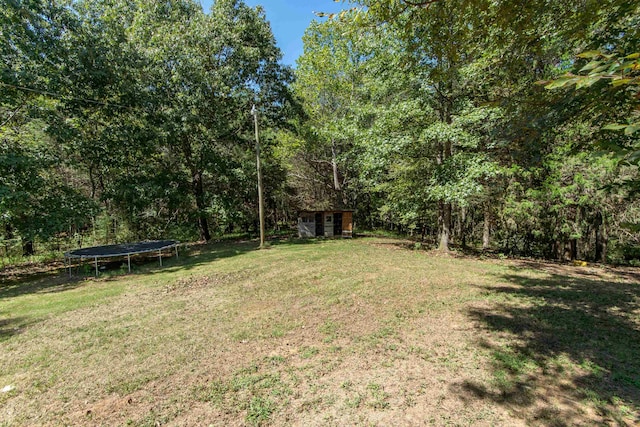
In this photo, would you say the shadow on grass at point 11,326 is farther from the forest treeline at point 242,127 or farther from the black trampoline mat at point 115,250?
the forest treeline at point 242,127

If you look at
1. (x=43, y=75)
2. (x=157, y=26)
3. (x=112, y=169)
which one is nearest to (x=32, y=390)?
(x=43, y=75)

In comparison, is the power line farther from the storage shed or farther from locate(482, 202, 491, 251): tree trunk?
locate(482, 202, 491, 251): tree trunk

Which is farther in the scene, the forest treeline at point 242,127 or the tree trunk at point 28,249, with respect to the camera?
the tree trunk at point 28,249

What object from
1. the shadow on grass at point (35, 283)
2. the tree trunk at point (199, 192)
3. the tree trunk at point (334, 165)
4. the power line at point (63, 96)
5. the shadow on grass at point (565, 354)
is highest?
the power line at point (63, 96)

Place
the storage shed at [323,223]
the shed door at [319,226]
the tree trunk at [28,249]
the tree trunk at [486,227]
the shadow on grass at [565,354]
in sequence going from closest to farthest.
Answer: the shadow on grass at [565,354] → the tree trunk at [28,249] → the tree trunk at [486,227] → the storage shed at [323,223] → the shed door at [319,226]

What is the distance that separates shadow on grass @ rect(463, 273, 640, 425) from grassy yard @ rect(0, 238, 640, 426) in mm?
18

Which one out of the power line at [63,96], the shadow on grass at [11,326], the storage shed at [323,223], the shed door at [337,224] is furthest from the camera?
the shed door at [337,224]

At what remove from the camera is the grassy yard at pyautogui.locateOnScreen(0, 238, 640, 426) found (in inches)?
97.0

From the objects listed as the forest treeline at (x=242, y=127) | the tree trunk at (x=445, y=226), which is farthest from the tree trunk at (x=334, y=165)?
the tree trunk at (x=445, y=226)

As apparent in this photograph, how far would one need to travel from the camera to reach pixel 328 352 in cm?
343

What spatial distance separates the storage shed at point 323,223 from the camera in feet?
50.3

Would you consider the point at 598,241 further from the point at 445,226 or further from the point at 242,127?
the point at 242,127

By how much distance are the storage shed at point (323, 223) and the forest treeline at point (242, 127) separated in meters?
3.20

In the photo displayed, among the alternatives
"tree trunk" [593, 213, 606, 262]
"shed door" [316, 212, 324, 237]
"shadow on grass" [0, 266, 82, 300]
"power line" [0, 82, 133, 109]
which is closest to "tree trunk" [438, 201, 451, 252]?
"tree trunk" [593, 213, 606, 262]
